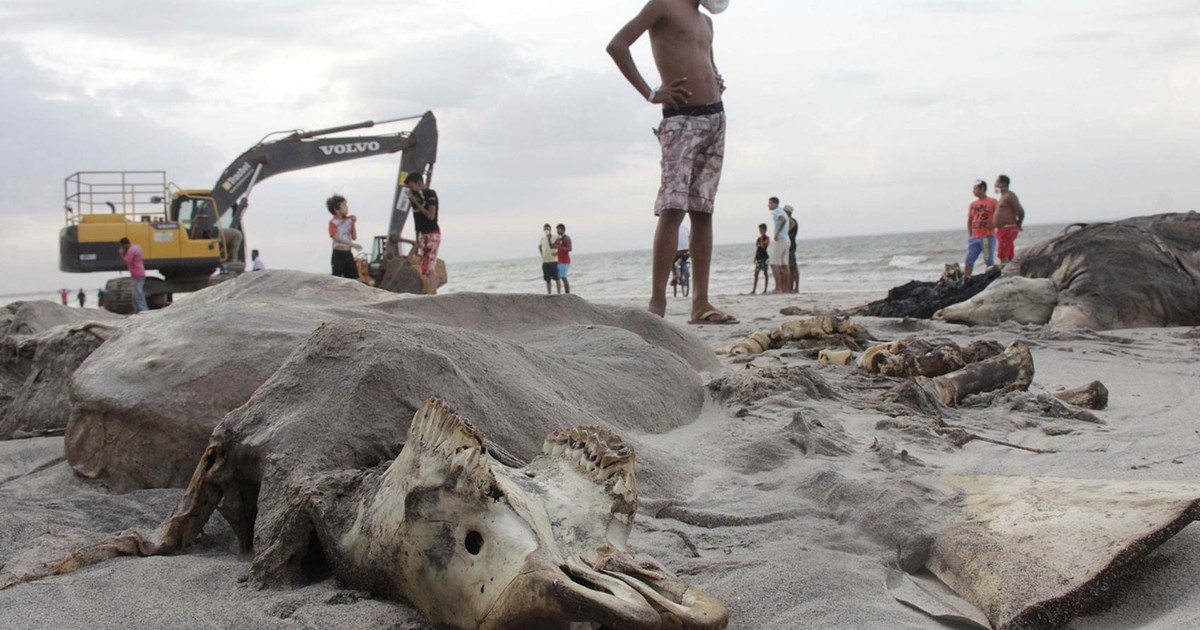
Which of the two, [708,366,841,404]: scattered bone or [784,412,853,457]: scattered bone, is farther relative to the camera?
[708,366,841,404]: scattered bone

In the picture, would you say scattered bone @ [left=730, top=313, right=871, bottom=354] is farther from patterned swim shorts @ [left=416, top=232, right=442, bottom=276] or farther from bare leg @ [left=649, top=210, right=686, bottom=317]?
patterned swim shorts @ [left=416, top=232, right=442, bottom=276]

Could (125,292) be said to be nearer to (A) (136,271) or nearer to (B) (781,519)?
(A) (136,271)

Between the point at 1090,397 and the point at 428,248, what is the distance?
940 centimetres

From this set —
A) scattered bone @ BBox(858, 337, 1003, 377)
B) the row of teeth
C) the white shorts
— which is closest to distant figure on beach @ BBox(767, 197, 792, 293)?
the white shorts

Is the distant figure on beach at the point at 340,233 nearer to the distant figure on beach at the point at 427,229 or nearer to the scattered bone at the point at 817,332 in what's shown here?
the distant figure on beach at the point at 427,229

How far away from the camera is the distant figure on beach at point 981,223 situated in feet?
37.5

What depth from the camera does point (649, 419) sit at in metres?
2.83

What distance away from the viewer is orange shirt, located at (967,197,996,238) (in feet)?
37.5

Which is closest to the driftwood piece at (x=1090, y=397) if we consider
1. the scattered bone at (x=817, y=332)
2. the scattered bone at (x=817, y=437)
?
the scattered bone at (x=817, y=437)

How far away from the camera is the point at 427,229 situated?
38.3 feet

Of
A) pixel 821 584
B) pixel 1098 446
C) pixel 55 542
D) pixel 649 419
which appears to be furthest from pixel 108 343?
pixel 1098 446

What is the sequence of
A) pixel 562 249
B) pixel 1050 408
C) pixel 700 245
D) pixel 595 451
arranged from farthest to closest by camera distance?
pixel 562 249 < pixel 700 245 < pixel 1050 408 < pixel 595 451

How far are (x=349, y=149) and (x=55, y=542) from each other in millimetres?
15692

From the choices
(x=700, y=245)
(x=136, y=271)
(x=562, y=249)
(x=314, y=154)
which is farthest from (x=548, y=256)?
(x=700, y=245)
